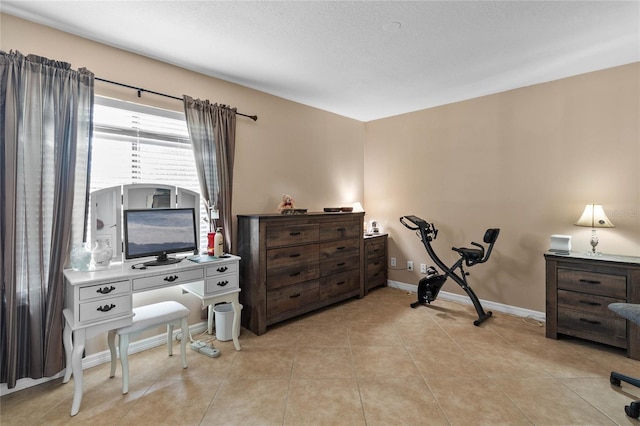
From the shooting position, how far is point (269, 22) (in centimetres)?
219

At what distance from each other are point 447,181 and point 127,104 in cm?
371

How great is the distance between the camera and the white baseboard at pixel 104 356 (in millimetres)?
2094

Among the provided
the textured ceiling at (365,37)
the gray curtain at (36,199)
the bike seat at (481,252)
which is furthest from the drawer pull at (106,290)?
the bike seat at (481,252)

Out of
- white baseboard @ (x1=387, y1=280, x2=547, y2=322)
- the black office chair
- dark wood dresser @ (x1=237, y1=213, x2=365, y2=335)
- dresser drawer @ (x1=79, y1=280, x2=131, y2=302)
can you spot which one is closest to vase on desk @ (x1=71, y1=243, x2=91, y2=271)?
dresser drawer @ (x1=79, y1=280, x2=131, y2=302)

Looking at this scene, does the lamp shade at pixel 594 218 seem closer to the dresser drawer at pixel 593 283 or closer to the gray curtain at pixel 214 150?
the dresser drawer at pixel 593 283

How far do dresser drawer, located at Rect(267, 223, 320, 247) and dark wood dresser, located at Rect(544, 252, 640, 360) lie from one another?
233 cm

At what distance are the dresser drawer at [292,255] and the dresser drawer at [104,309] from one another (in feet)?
4.13

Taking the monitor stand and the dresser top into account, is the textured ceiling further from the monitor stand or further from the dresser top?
the dresser top

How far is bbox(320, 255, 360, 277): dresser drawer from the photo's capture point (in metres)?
3.54

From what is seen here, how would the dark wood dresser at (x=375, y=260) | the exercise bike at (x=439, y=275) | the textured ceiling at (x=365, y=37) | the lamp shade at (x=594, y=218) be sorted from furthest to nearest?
the dark wood dresser at (x=375, y=260) < the exercise bike at (x=439, y=275) < the lamp shade at (x=594, y=218) < the textured ceiling at (x=365, y=37)

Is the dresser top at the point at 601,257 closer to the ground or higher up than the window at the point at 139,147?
closer to the ground

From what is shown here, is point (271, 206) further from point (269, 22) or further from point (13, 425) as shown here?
point (13, 425)

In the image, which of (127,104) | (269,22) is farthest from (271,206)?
(269,22)

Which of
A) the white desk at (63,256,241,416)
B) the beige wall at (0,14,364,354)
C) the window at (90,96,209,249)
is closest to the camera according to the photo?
the white desk at (63,256,241,416)
